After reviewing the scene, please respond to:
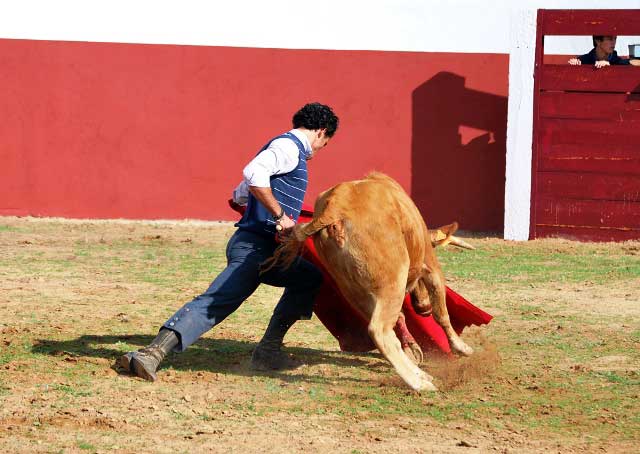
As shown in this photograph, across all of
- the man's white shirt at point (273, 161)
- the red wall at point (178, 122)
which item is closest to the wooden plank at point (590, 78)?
the red wall at point (178, 122)

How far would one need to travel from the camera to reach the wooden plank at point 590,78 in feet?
35.1

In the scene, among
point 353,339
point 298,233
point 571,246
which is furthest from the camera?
point 571,246

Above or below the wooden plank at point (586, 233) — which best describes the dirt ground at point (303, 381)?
below

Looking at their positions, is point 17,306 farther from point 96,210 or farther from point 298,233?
point 96,210

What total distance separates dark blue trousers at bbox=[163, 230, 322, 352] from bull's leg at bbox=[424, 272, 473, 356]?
550mm

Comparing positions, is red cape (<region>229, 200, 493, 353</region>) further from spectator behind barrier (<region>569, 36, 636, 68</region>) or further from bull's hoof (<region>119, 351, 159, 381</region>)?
spectator behind barrier (<region>569, 36, 636, 68</region>)

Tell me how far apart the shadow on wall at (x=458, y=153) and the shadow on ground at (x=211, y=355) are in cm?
576

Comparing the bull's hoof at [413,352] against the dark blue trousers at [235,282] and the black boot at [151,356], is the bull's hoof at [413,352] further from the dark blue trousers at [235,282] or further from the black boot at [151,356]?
the black boot at [151,356]

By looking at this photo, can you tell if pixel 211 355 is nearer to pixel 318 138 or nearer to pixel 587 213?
pixel 318 138

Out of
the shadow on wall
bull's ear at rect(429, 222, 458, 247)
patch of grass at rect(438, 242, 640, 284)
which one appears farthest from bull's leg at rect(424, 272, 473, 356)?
the shadow on wall

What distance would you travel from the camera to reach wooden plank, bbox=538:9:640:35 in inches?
418

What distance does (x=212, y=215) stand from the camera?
12141mm

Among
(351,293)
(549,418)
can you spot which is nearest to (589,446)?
(549,418)

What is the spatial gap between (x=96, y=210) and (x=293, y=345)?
6.29 metres
